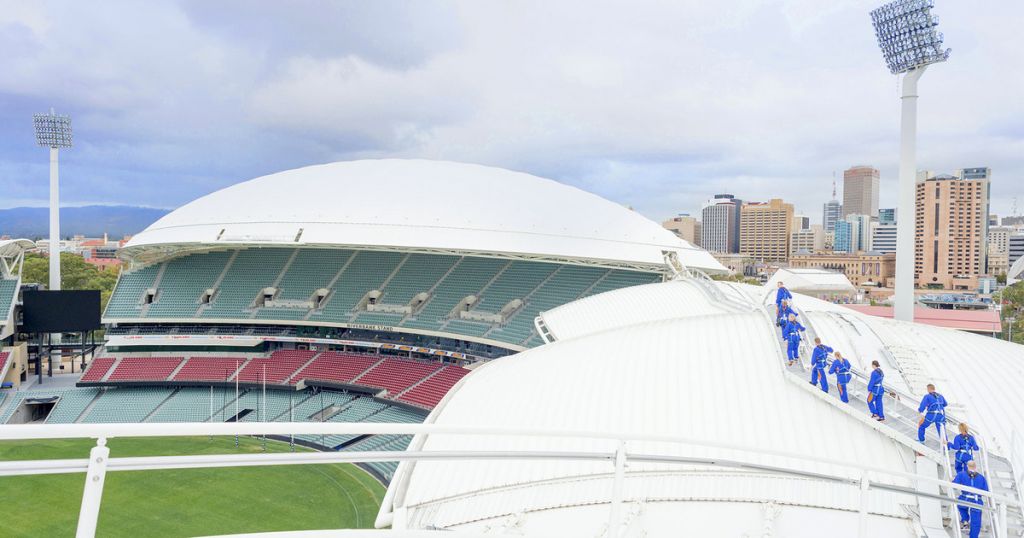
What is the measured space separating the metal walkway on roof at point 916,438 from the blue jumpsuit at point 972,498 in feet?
0.41

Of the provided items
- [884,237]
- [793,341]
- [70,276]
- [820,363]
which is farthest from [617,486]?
[884,237]

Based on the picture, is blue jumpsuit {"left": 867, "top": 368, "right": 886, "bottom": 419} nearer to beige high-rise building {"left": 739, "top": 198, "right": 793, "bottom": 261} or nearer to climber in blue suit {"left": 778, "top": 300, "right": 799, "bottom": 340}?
climber in blue suit {"left": 778, "top": 300, "right": 799, "bottom": 340}

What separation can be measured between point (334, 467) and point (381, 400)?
616 cm

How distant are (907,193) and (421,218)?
80.5 ft

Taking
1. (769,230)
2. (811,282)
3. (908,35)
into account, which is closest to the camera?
(908,35)

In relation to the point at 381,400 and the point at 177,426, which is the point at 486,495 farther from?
the point at 381,400

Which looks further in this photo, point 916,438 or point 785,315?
point 785,315

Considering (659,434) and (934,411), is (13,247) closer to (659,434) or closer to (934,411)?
(659,434)

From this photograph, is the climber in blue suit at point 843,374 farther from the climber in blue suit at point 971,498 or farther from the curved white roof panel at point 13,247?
the curved white roof panel at point 13,247

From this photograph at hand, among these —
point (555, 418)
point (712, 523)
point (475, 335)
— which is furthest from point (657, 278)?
point (712, 523)

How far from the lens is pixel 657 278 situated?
118ft

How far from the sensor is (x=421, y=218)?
3634 cm

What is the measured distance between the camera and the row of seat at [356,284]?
122ft

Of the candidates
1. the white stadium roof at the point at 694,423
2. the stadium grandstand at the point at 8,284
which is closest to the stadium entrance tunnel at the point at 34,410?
the stadium grandstand at the point at 8,284
